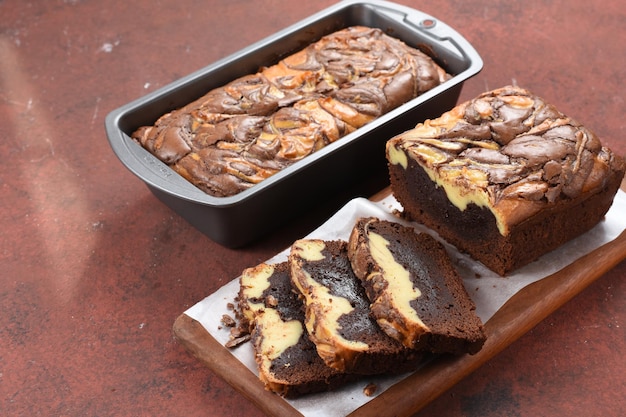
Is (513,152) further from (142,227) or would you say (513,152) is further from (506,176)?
(142,227)

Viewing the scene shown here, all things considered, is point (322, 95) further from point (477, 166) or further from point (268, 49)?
point (477, 166)

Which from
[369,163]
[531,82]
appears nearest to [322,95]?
[369,163]

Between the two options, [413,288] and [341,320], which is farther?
[413,288]

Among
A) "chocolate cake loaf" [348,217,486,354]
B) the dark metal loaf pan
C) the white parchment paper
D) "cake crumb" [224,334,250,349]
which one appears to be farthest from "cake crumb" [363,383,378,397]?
the dark metal loaf pan

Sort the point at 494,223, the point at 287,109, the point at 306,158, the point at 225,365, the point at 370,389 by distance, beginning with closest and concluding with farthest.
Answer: the point at 370,389
the point at 225,365
the point at 494,223
the point at 306,158
the point at 287,109

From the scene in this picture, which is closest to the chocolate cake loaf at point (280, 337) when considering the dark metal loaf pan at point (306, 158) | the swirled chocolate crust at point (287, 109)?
the dark metal loaf pan at point (306, 158)

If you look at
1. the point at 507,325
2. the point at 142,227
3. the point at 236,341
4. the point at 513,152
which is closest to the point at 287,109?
the point at 142,227

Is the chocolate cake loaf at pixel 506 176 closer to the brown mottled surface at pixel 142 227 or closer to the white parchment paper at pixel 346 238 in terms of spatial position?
the white parchment paper at pixel 346 238
